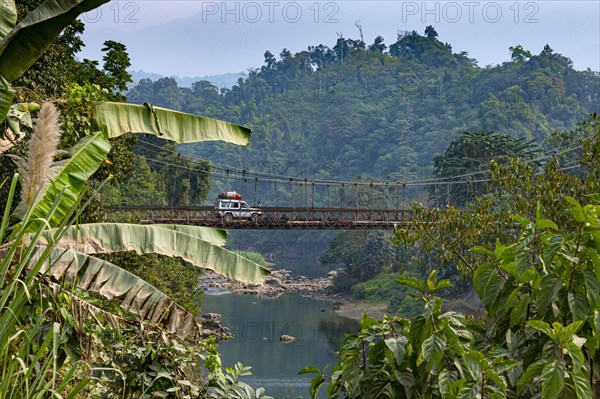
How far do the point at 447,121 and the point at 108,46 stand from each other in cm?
3966

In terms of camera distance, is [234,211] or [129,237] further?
[234,211]

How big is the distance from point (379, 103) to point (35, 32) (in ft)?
190

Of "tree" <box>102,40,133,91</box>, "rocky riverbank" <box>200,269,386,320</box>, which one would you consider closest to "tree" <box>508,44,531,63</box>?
"rocky riverbank" <box>200,269,386,320</box>

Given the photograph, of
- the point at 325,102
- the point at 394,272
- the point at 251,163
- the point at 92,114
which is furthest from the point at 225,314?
the point at 325,102

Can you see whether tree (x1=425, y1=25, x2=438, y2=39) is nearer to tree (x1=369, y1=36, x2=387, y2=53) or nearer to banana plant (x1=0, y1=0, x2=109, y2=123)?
tree (x1=369, y1=36, x2=387, y2=53)

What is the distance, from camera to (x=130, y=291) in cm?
347

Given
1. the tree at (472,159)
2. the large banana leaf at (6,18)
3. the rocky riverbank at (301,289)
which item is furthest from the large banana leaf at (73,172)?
the rocky riverbank at (301,289)

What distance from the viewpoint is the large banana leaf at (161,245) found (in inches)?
142

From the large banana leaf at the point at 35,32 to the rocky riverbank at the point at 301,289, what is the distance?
23968 mm

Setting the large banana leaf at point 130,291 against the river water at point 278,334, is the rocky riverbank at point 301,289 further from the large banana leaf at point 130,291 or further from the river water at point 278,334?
the large banana leaf at point 130,291

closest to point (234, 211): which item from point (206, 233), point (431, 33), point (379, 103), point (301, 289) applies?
point (301, 289)

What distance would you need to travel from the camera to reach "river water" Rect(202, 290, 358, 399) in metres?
19.4

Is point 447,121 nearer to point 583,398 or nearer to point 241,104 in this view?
point 241,104

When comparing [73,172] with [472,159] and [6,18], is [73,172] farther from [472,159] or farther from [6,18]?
[472,159]
